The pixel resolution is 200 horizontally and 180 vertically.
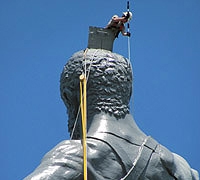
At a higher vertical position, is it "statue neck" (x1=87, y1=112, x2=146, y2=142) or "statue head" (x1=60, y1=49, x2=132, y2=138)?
"statue head" (x1=60, y1=49, x2=132, y2=138)

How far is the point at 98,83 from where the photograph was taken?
20.4 ft

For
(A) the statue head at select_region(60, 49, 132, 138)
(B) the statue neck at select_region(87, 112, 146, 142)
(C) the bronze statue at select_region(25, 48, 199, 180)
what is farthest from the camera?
(A) the statue head at select_region(60, 49, 132, 138)

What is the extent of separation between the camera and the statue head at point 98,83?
20.4ft

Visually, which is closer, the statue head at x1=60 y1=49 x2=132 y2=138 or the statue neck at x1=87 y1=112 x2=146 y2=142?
the statue neck at x1=87 y1=112 x2=146 y2=142

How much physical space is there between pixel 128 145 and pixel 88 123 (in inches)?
15.1

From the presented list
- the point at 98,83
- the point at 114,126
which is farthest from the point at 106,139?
the point at 98,83

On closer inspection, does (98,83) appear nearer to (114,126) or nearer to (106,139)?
(114,126)

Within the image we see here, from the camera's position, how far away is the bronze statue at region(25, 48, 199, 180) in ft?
18.8

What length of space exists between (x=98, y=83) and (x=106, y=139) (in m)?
0.54

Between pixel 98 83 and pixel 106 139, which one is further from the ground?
pixel 98 83

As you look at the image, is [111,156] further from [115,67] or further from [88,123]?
[115,67]

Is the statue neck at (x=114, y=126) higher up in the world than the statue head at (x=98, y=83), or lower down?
lower down

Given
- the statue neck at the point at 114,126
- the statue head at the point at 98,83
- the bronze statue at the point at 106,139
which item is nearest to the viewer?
the bronze statue at the point at 106,139

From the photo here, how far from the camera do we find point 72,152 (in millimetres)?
5746
